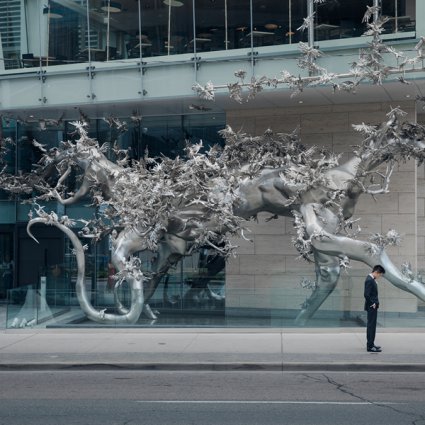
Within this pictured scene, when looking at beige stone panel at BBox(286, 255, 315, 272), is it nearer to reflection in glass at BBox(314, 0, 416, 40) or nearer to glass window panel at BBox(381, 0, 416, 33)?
reflection in glass at BBox(314, 0, 416, 40)

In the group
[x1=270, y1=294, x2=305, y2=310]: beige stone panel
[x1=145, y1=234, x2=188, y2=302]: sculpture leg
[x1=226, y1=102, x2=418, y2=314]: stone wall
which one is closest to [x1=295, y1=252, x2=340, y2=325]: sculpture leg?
[x1=270, y1=294, x2=305, y2=310]: beige stone panel

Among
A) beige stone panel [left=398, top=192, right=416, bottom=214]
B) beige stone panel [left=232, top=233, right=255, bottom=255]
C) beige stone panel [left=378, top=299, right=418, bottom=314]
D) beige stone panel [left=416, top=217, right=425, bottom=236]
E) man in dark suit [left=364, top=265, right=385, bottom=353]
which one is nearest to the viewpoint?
man in dark suit [left=364, top=265, right=385, bottom=353]

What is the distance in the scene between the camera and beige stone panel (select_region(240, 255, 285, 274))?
965 inches

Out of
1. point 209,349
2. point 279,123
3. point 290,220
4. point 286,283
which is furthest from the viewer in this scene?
point 290,220

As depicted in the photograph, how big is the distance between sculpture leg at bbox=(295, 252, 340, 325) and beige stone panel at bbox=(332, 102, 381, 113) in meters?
5.58

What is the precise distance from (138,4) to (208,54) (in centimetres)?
262

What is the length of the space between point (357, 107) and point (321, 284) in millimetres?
6228

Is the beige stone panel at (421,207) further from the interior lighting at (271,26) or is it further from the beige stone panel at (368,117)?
the interior lighting at (271,26)

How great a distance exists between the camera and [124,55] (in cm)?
2319

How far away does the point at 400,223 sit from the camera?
77.0ft

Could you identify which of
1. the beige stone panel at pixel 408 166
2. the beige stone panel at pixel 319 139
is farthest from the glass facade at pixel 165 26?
the beige stone panel at pixel 408 166

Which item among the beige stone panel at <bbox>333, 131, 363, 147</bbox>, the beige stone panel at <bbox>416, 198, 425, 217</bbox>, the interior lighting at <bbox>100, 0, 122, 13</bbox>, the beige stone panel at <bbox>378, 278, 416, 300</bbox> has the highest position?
the interior lighting at <bbox>100, 0, 122, 13</bbox>

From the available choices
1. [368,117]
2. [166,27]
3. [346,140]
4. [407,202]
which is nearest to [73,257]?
[166,27]

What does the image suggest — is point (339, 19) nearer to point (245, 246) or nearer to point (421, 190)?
point (421, 190)
